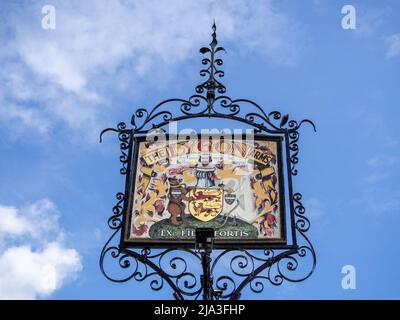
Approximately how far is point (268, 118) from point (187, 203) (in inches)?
61.6

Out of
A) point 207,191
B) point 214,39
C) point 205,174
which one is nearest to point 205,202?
point 207,191

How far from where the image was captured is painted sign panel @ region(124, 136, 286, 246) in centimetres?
867

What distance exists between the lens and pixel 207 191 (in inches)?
355

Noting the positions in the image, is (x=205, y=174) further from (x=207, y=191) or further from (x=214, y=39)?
(x=214, y=39)

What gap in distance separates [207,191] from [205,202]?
0.15m

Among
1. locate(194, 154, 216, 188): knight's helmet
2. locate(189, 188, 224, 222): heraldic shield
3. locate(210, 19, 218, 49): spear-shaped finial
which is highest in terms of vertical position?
locate(210, 19, 218, 49): spear-shaped finial


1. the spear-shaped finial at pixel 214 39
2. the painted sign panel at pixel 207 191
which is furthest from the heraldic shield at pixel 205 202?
the spear-shaped finial at pixel 214 39

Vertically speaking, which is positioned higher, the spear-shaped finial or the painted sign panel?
the spear-shaped finial

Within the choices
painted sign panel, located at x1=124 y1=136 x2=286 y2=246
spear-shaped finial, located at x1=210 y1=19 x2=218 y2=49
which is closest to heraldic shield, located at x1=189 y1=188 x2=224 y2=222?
painted sign panel, located at x1=124 y1=136 x2=286 y2=246

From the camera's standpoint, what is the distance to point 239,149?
932 cm

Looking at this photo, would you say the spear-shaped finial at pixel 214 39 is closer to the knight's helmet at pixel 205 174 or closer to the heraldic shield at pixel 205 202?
the knight's helmet at pixel 205 174

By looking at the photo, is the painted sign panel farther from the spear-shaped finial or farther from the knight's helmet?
the spear-shaped finial

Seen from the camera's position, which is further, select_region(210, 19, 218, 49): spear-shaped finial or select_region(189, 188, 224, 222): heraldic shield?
select_region(210, 19, 218, 49): spear-shaped finial
